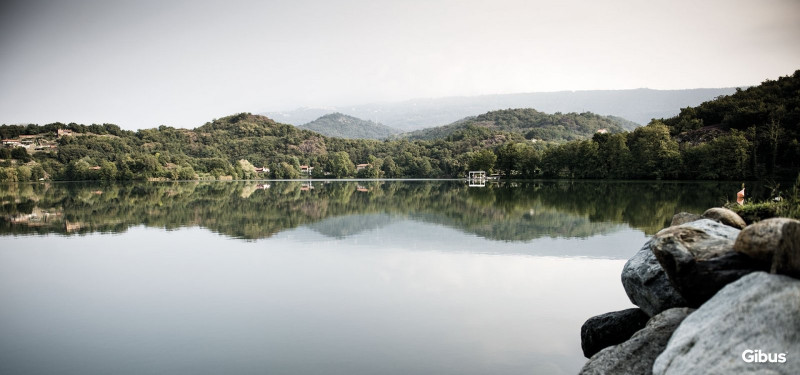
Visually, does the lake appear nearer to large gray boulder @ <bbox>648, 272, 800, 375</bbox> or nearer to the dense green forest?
large gray boulder @ <bbox>648, 272, 800, 375</bbox>

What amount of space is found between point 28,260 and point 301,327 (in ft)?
43.3

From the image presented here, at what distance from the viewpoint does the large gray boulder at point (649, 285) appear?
24.5ft

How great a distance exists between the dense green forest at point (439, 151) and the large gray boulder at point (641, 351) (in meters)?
69.7

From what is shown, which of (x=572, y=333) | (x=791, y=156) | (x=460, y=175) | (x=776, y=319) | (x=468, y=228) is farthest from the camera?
(x=460, y=175)

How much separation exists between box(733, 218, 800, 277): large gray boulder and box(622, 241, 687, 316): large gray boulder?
1.76 m

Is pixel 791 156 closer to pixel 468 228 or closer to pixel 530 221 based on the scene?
pixel 530 221

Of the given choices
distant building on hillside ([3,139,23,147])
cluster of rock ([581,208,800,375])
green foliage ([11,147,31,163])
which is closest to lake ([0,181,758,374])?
cluster of rock ([581,208,800,375])

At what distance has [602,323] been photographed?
8.52 m

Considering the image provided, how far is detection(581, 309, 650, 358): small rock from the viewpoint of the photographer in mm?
8273

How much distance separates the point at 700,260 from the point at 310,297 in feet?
27.5

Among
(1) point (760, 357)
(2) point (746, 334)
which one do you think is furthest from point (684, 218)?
(1) point (760, 357)

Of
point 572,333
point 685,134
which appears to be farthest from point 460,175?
point 572,333

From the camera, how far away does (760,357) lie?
14.6 feet

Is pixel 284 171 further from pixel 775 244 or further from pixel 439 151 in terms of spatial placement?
pixel 775 244
